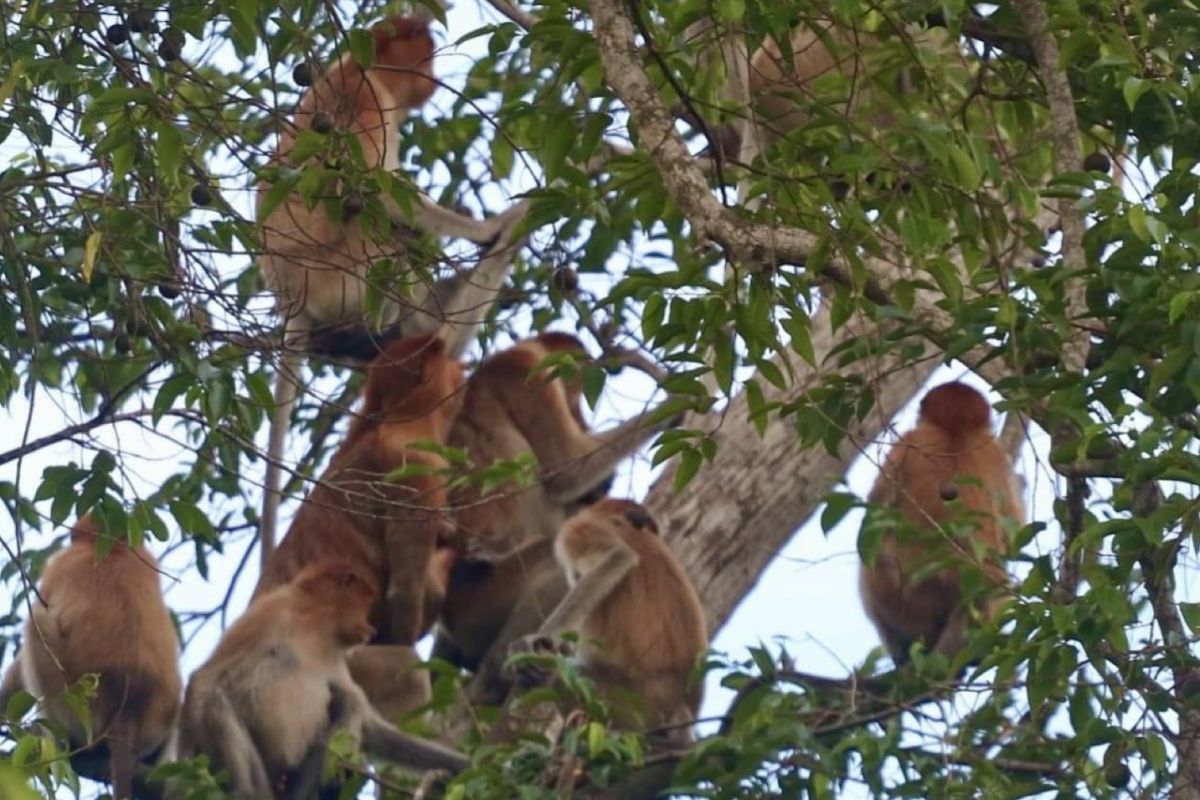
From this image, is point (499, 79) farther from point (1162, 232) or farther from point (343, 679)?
point (1162, 232)

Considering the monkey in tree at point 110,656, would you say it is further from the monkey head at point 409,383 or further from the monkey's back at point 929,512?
the monkey's back at point 929,512

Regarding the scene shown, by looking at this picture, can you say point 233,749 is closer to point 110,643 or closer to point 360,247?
point 110,643

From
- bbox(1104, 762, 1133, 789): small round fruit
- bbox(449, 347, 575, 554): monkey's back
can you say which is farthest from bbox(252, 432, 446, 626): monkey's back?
bbox(1104, 762, 1133, 789): small round fruit

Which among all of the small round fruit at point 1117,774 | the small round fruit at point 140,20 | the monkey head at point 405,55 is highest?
the monkey head at point 405,55

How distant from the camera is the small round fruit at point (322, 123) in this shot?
4.64 meters

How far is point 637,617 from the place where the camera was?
6.88 m

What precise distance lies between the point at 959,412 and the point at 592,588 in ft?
6.50

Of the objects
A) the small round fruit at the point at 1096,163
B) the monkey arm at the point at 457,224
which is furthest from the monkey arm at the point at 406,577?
the small round fruit at the point at 1096,163

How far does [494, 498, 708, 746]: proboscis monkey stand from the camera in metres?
6.82

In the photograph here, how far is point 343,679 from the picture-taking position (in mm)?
6582

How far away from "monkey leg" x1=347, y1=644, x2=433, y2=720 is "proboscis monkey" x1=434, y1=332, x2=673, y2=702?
1.22 feet

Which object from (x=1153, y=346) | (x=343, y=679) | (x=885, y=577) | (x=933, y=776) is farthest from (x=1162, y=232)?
(x=885, y=577)

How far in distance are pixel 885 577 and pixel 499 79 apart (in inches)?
103

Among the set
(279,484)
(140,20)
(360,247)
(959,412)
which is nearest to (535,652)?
(279,484)
